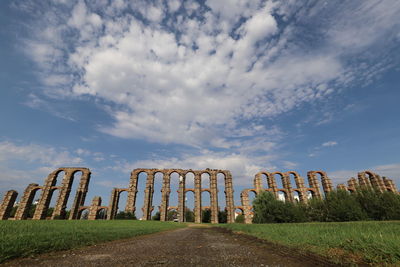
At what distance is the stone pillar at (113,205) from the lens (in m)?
36.3

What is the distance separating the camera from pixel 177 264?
3.73 metres

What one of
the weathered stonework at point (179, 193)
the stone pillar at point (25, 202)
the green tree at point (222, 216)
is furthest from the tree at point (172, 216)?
the stone pillar at point (25, 202)

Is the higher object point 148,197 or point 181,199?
point 148,197

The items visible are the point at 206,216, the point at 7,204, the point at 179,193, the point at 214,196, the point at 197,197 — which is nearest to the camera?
the point at 7,204

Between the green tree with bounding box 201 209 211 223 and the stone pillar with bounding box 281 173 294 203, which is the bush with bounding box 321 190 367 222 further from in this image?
the green tree with bounding box 201 209 211 223

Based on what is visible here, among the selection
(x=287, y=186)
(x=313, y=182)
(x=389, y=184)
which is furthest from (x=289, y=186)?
(x=389, y=184)

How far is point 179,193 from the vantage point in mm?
40312

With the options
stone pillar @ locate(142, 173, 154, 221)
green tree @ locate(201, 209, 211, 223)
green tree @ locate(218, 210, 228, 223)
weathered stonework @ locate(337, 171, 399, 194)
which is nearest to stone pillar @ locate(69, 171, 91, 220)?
stone pillar @ locate(142, 173, 154, 221)

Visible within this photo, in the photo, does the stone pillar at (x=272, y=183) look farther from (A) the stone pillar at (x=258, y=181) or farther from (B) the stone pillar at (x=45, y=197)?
(B) the stone pillar at (x=45, y=197)

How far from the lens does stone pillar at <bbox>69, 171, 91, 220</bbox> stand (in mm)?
35688

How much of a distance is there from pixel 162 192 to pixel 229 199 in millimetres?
15305

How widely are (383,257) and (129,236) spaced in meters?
9.29

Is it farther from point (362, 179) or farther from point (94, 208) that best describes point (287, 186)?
point (94, 208)

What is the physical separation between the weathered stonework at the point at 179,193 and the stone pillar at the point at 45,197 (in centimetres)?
1244
